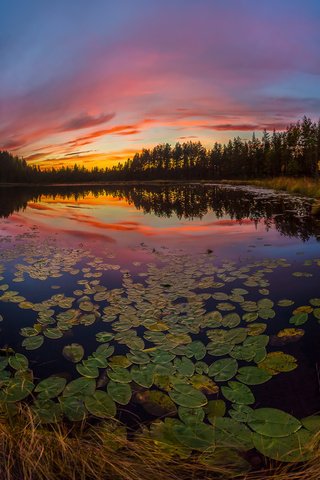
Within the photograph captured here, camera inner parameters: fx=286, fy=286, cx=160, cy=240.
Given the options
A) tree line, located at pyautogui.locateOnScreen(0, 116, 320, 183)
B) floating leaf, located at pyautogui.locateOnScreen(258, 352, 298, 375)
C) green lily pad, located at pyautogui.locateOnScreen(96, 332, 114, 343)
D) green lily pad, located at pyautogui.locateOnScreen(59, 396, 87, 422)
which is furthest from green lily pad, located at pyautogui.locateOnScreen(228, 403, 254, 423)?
tree line, located at pyautogui.locateOnScreen(0, 116, 320, 183)

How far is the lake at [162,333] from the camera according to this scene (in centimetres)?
275

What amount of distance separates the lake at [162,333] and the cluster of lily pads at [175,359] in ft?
0.05

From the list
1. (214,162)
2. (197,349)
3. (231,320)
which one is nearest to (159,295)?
(231,320)

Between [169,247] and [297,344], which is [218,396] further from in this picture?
[169,247]

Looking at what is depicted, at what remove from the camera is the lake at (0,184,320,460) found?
2.75m

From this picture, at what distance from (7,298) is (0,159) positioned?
139742 millimetres

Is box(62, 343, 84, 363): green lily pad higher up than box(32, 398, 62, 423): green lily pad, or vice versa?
box(62, 343, 84, 363): green lily pad

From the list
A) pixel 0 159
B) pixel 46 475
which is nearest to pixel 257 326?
pixel 46 475

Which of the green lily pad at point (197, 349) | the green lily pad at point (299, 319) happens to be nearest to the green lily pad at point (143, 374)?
the green lily pad at point (197, 349)

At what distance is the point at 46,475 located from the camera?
5.98 ft

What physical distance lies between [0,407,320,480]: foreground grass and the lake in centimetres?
23

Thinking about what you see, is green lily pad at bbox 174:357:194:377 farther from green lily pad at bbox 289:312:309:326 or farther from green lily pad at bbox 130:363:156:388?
green lily pad at bbox 289:312:309:326

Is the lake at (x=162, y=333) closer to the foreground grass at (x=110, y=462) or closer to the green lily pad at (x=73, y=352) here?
the green lily pad at (x=73, y=352)

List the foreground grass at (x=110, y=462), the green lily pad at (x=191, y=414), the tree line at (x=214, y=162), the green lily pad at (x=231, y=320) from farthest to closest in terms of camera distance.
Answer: the tree line at (x=214, y=162), the green lily pad at (x=231, y=320), the green lily pad at (x=191, y=414), the foreground grass at (x=110, y=462)
